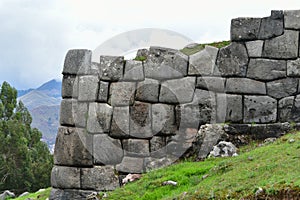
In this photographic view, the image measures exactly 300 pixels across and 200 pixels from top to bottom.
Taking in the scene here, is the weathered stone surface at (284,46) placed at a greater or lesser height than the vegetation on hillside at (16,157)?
greater

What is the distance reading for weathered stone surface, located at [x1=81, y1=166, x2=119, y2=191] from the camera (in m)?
12.0

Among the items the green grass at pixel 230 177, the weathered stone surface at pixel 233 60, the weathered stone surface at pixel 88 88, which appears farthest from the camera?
the weathered stone surface at pixel 88 88

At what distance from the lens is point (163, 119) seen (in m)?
12.0

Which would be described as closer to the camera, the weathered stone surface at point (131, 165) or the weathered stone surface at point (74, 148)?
the weathered stone surface at point (131, 165)

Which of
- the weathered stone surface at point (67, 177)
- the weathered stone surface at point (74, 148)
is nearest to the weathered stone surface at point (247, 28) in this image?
the weathered stone surface at point (74, 148)

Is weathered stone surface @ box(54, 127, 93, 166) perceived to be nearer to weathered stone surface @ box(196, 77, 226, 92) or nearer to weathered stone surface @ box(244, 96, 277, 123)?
weathered stone surface @ box(196, 77, 226, 92)

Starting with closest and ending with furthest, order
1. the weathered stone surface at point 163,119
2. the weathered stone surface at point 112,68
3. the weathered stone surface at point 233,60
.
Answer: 1. the weathered stone surface at point 163,119
2. the weathered stone surface at point 233,60
3. the weathered stone surface at point 112,68

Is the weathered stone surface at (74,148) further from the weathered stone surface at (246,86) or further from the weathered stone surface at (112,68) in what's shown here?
the weathered stone surface at (246,86)

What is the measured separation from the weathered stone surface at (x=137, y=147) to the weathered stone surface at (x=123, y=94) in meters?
0.89

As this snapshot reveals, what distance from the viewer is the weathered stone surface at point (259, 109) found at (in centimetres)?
1199

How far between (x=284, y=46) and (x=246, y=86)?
4.15 feet

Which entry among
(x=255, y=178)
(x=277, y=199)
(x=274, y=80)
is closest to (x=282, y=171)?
(x=255, y=178)

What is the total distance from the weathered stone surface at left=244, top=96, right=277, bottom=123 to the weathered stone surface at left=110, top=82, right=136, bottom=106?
2.64m

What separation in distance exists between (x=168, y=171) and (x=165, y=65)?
2655 millimetres
